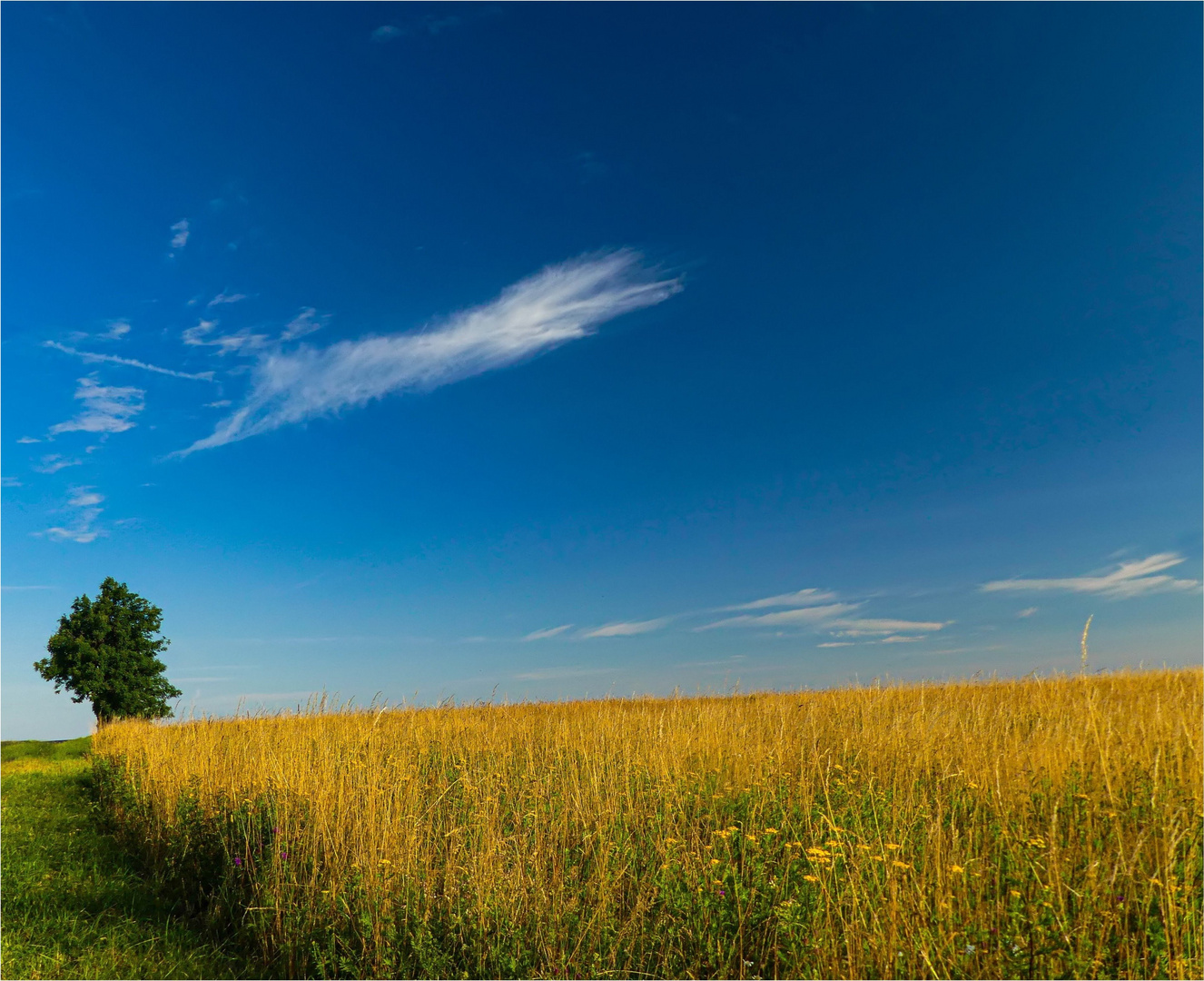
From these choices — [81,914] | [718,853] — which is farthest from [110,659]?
[718,853]

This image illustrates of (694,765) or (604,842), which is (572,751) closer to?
(694,765)

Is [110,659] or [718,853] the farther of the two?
[110,659]

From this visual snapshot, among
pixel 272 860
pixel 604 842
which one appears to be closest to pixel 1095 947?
pixel 604 842

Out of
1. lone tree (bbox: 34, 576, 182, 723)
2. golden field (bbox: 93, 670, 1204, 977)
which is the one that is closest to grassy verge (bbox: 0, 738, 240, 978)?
golden field (bbox: 93, 670, 1204, 977)

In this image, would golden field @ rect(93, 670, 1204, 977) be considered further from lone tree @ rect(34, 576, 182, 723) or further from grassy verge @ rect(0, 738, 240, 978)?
lone tree @ rect(34, 576, 182, 723)

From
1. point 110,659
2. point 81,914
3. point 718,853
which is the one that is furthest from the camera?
point 110,659

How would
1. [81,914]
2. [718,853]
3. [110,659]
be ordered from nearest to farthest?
[718,853] < [81,914] < [110,659]

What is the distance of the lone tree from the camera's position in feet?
100.0

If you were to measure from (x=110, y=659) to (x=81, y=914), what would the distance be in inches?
1121

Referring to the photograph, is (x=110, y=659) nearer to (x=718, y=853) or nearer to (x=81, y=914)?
(x=81, y=914)

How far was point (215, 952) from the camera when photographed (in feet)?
20.6

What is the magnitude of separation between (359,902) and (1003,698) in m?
12.3

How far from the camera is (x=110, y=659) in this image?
102 ft

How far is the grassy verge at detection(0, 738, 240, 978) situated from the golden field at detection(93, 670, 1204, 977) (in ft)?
1.35
